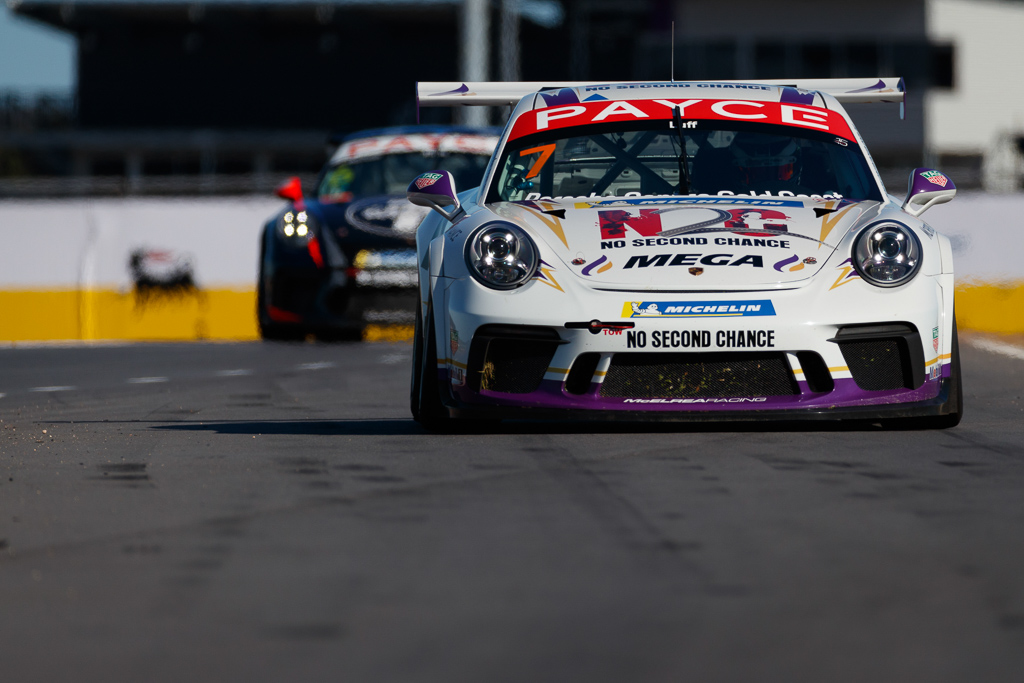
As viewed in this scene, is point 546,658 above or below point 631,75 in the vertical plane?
below

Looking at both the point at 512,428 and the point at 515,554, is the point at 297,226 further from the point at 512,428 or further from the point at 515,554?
the point at 515,554

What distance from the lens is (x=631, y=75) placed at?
46.7 metres

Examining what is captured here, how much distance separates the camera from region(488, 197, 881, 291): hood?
5.82 m

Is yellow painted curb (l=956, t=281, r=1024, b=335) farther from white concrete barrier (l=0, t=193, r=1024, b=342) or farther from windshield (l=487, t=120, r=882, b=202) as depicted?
windshield (l=487, t=120, r=882, b=202)

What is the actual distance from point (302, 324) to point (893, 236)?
6.64 meters

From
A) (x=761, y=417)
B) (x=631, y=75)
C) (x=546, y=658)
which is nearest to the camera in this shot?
(x=546, y=658)

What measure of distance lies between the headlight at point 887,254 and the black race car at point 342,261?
5.98 m

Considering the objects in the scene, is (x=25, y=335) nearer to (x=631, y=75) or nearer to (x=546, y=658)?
(x=546, y=658)

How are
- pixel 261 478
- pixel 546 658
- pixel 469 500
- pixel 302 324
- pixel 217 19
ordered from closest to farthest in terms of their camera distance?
pixel 546 658
pixel 469 500
pixel 261 478
pixel 302 324
pixel 217 19

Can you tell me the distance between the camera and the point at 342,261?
11.8 metres

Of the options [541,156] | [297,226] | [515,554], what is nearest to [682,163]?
[541,156]

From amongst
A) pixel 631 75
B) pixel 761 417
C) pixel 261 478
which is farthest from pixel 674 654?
pixel 631 75

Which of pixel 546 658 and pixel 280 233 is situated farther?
pixel 280 233

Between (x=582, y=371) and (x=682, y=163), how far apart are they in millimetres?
1470
